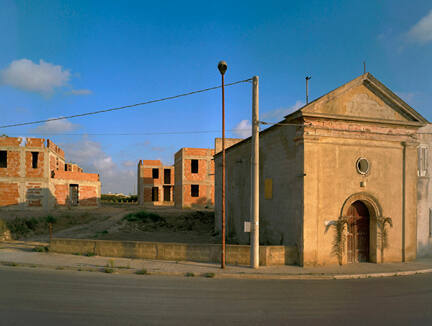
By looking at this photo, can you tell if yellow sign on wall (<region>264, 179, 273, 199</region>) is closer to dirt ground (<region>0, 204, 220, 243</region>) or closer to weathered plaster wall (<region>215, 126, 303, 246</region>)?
weathered plaster wall (<region>215, 126, 303, 246</region>)

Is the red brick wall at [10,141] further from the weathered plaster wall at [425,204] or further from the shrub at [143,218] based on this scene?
the weathered plaster wall at [425,204]

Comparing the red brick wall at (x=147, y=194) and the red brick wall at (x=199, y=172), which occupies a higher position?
the red brick wall at (x=199, y=172)

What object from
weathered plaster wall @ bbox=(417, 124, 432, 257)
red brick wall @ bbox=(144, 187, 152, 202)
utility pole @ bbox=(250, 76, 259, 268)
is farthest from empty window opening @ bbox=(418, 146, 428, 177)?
red brick wall @ bbox=(144, 187, 152, 202)

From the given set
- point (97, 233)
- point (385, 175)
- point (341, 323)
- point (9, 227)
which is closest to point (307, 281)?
point (341, 323)

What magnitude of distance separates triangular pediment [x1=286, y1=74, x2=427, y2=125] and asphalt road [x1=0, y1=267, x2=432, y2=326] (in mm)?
6664

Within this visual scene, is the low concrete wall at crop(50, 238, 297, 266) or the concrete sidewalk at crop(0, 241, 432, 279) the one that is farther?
the low concrete wall at crop(50, 238, 297, 266)

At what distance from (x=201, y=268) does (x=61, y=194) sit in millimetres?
30658

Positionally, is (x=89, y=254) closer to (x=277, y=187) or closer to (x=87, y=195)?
(x=277, y=187)

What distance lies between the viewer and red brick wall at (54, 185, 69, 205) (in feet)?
116

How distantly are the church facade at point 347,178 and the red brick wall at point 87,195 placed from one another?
30430mm

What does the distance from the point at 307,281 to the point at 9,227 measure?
67.5ft

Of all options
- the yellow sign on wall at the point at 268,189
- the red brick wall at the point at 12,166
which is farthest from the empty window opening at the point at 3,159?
the yellow sign on wall at the point at 268,189

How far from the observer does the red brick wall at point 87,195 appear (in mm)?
37906

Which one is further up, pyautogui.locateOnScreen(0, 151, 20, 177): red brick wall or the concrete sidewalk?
pyautogui.locateOnScreen(0, 151, 20, 177): red brick wall
